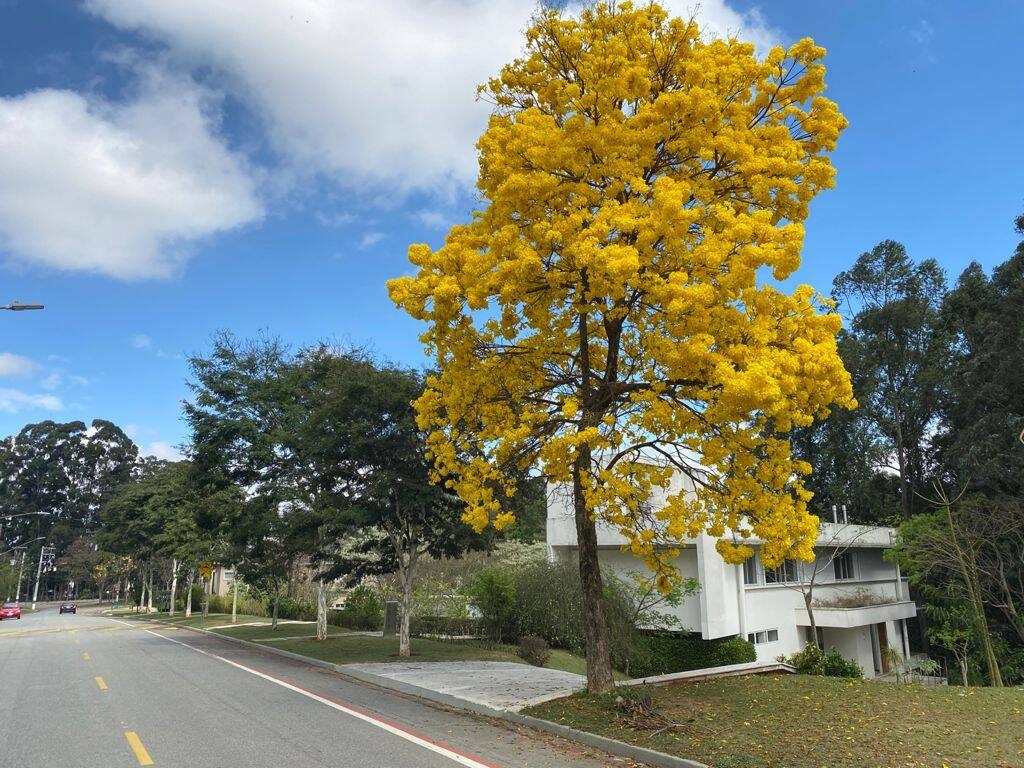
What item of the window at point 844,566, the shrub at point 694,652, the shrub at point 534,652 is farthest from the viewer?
the window at point 844,566

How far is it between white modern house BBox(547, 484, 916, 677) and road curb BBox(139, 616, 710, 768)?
8.00 metres

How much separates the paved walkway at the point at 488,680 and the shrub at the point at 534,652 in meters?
1.72

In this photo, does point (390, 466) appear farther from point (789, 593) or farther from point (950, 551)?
point (789, 593)

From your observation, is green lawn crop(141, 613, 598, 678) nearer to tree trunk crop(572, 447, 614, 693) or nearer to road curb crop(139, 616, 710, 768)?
road curb crop(139, 616, 710, 768)

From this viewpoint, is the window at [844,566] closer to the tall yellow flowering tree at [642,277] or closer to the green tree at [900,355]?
the green tree at [900,355]

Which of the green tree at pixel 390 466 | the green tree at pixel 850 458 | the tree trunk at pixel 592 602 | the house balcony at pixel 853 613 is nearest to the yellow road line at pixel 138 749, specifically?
the tree trunk at pixel 592 602

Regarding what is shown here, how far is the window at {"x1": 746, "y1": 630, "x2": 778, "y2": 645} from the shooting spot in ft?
90.2

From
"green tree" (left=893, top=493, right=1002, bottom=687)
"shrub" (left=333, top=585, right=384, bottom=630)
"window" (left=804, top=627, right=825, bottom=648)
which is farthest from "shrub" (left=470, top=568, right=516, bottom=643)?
"window" (left=804, top=627, right=825, bottom=648)

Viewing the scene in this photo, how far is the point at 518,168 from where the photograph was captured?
1080 centimetres

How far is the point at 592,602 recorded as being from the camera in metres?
11.6

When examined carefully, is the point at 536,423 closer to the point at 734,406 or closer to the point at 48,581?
the point at 734,406

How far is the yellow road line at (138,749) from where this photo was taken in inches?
307

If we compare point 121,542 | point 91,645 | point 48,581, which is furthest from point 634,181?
Result: point 48,581

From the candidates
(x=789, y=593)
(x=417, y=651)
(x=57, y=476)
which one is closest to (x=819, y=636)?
(x=789, y=593)
